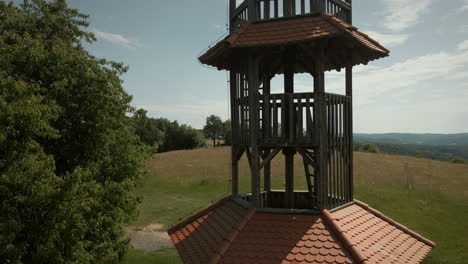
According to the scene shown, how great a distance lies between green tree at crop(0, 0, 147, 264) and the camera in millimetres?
6848

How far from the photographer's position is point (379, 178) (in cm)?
2642

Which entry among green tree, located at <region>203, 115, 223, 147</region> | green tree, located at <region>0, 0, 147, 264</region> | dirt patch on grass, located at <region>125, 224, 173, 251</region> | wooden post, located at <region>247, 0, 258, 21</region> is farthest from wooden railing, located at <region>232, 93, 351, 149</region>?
green tree, located at <region>203, 115, 223, 147</region>

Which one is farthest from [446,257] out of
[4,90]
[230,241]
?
[4,90]

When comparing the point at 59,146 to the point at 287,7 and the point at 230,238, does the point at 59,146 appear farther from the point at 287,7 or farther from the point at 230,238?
the point at 287,7

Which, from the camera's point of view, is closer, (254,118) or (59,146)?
(254,118)

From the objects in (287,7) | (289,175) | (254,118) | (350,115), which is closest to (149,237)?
(289,175)

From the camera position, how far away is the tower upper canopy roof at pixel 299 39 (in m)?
7.32

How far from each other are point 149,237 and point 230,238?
515 inches

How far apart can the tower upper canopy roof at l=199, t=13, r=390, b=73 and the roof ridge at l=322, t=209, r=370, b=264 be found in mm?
3803

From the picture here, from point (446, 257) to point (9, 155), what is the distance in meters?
16.7

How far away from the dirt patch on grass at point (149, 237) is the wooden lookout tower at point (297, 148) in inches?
337

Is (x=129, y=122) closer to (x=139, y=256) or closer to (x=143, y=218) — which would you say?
(x=139, y=256)

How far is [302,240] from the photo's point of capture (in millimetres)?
7023

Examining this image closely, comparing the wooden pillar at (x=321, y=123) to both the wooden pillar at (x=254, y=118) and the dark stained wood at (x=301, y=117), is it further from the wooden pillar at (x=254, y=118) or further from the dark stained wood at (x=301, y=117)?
the wooden pillar at (x=254, y=118)
